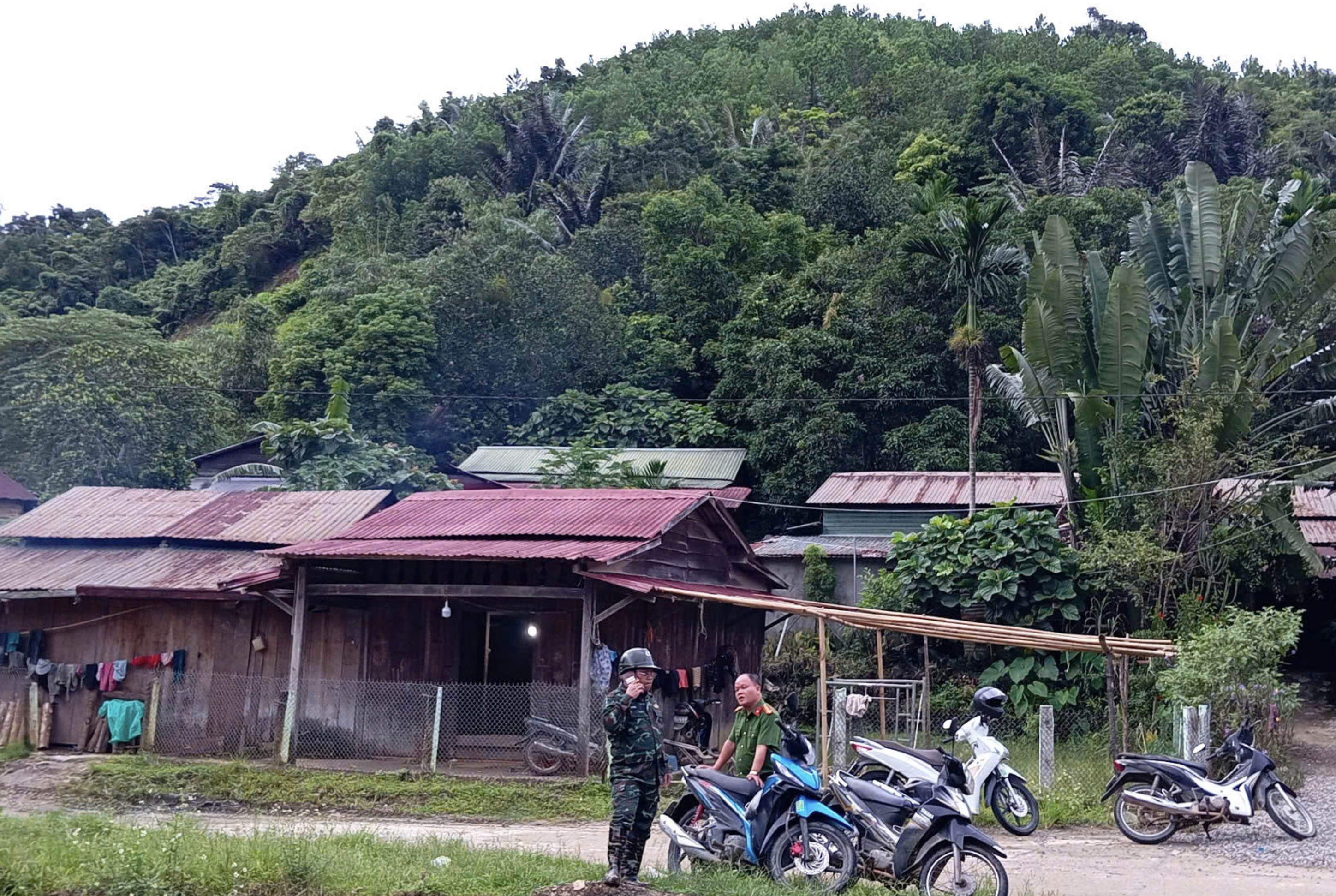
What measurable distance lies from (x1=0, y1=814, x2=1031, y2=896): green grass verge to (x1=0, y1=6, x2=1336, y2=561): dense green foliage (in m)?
12.8

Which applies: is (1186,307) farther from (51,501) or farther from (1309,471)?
(51,501)

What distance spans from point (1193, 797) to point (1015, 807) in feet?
5.22

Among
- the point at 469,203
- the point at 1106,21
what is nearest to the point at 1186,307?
the point at 469,203

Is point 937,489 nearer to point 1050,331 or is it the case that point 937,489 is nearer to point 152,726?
point 1050,331

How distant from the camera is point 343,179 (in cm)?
6388

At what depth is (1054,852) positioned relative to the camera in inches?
436

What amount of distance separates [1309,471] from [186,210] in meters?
73.0

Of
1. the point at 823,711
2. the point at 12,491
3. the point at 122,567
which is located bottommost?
the point at 823,711

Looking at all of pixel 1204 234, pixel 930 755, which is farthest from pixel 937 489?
pixel 930 755

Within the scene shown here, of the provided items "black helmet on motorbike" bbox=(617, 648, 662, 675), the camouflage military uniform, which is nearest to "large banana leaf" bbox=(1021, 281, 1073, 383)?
"black helmet on motorbike" bbox=(617, 648, 662, 675)

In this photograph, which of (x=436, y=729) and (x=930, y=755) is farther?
(x=436, y=729)

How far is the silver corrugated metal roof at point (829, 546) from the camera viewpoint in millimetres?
26062

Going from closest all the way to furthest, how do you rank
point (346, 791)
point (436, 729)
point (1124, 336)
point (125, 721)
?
point (346, 791), point (436, 729), point (125, 721), point (1124, 336)

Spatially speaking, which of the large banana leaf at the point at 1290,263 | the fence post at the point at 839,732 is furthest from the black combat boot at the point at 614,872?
the large banana leaf at the point at 1290,263
